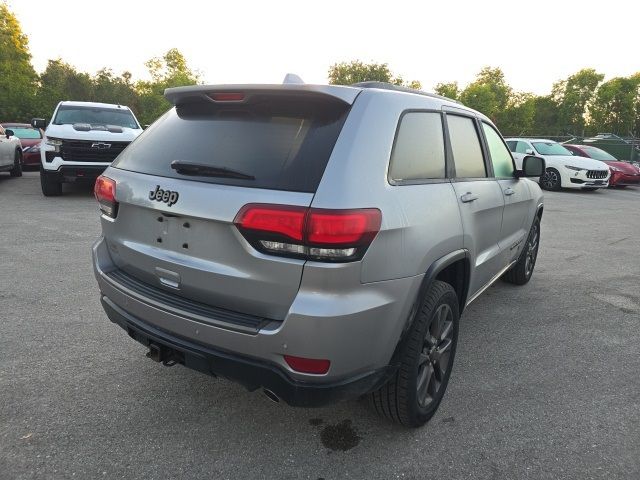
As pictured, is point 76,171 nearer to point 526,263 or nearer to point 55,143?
point 55,143

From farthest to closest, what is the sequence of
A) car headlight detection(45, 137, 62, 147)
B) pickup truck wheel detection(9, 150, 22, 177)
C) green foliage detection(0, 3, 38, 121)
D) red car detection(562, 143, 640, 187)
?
1. green foliage detection(0, 3, 38, 121)
2. red car detection(562, 143, 640, 187)
3. pickup truck wheel detection(9, 150, 22, 177)
4. car headlight detection(45, 137, 62, 147)

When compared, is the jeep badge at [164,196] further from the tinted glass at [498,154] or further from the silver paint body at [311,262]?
the tinted glass at [498,154]

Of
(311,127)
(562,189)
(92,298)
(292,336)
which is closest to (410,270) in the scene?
A: (292,336)

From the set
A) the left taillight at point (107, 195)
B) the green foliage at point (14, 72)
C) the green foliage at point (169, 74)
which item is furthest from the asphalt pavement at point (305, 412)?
the green foliage at point (169, 74)

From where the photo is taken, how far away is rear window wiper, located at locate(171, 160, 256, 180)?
2.10 meters

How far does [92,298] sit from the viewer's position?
422cm

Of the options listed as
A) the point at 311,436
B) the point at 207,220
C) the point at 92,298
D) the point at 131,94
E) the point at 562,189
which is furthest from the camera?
the point at 131,94

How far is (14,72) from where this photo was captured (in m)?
40.5

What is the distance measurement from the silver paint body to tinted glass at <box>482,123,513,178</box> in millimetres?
1391

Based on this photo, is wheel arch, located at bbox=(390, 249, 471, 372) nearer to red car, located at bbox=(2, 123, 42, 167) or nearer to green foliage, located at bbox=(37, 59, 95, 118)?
red car, located at bbox=(2, 123, 42, 167)

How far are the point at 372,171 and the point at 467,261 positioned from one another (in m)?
1.11

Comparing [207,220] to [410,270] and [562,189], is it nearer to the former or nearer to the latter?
[410,270]

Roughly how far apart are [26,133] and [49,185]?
7.72m

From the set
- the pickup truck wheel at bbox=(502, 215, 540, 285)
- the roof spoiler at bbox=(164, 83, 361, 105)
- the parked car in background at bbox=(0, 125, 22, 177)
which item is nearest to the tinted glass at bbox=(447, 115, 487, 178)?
the roof spoiler at bbox=(164, 83, 361, 105)
